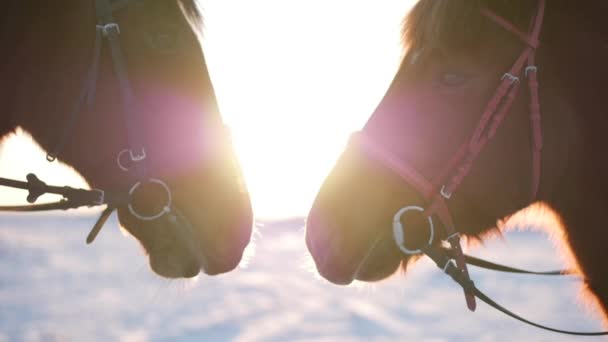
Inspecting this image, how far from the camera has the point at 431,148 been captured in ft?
9.60

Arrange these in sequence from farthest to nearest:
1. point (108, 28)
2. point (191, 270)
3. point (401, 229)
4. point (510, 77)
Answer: point (191, 270) < point (108, 28) < point (401, 229) < point (510, 77)

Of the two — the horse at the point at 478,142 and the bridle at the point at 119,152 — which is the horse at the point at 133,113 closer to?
the bridle at the point at 119,152

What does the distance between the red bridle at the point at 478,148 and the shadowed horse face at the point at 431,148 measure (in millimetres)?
35

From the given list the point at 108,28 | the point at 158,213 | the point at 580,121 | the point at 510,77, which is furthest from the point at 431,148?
the point at 108,28

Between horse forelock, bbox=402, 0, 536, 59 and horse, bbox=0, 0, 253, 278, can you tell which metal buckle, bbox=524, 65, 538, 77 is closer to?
horse forelock, bbox=402, 0, 536, 59

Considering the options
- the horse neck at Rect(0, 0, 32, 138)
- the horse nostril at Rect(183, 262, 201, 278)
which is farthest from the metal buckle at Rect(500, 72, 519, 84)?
the horse neck at Rect(0, 0, 32, 138)

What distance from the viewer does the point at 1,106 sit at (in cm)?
336

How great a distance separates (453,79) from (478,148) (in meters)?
0.37

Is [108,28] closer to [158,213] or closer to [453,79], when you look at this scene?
[158,213]

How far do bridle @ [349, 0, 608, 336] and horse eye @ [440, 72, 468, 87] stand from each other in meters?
0.18

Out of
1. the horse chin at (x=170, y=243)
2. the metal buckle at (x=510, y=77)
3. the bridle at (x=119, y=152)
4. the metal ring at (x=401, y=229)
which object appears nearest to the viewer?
the metal buckle at (x=510, y=77)

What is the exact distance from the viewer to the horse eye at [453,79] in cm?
288

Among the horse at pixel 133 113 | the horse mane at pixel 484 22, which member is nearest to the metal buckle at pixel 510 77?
the horse mane at pixel 484 22

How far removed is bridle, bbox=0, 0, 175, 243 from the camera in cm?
320
